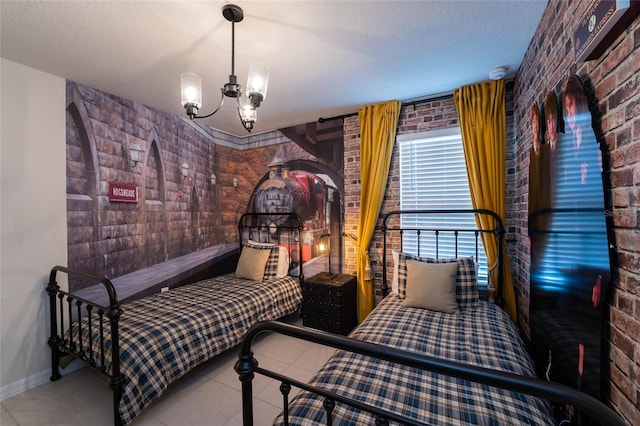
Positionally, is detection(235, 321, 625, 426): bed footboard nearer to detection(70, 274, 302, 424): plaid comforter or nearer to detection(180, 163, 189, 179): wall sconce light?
detection(70, 274, 302, 424): plaid comforter

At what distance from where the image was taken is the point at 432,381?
51.9 inches

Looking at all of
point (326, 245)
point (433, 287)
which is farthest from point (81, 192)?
point (433, 287)

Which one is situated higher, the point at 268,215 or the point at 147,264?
the point at 268,215

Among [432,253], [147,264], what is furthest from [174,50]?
[432,253]

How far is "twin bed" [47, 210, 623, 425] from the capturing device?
904 millimetres

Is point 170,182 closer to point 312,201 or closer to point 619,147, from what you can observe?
point 312,201

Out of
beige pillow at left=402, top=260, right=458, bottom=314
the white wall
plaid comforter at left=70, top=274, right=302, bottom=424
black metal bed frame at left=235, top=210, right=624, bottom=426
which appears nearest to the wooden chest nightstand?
plaid comforter at left=70, top=274, right=302, bottom=424

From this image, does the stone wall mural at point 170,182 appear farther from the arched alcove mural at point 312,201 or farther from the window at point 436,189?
the window at point 436,189

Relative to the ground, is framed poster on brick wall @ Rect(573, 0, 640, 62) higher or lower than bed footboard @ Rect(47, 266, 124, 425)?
higher

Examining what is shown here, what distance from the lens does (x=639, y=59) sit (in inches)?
32.0

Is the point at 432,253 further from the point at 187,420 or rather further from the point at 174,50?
the point at 174,50

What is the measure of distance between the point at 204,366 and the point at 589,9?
10.8 ft

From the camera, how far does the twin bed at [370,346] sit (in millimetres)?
904

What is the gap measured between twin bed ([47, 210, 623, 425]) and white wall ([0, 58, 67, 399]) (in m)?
0.13
